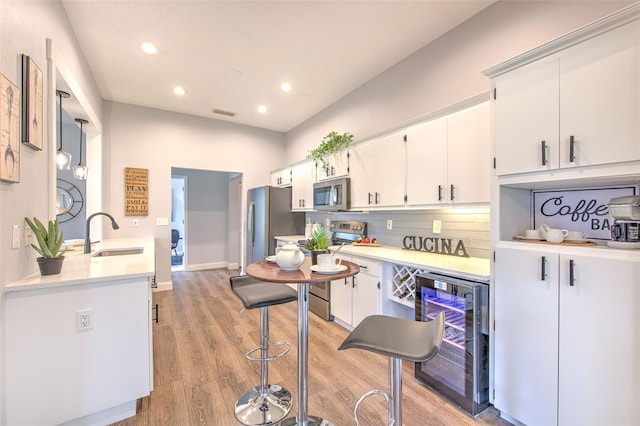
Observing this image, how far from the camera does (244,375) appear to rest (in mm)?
2215

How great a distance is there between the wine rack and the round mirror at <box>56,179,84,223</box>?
18.5 feet

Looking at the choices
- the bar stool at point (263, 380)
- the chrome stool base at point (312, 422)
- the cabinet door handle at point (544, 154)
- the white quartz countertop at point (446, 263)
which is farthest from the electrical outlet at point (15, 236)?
the cabinet door handle at point (544, 154)

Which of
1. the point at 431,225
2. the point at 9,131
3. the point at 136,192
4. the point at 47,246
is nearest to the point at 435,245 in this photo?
the point at 431,225

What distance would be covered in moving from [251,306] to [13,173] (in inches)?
57.3

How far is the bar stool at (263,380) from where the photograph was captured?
1.70 meters

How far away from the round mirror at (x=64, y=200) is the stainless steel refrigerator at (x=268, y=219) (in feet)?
10.4

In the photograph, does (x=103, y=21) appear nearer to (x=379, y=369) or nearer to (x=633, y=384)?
(x=379, y=369)

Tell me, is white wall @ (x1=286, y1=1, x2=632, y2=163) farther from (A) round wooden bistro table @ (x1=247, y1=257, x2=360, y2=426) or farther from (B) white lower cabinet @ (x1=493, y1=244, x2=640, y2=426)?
(A) round wooden bistro table @ (x1=247, y1=257, x2=360, y2=426)

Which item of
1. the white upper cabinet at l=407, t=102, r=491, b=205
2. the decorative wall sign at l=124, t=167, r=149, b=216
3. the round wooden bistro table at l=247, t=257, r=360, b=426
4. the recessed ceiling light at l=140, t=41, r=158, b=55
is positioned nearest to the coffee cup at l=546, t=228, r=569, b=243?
the white upper cabinet at l=407, t=102, r=491, b=205

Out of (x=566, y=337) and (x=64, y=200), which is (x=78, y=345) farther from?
(x=64, y=200)

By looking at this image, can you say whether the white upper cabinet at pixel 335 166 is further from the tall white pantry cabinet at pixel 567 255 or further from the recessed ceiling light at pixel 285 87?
the tall white pantry cabinet at pixel 567 255

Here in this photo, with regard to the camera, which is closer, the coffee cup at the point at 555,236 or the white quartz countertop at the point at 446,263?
the coffee cup at the point at 555,236

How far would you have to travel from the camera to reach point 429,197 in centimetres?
247

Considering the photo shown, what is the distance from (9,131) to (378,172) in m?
2.75
